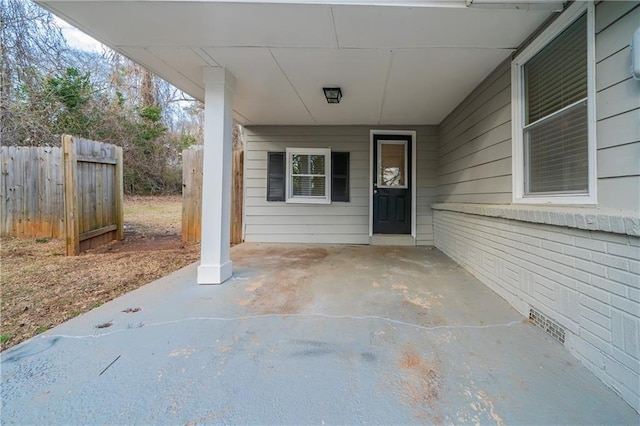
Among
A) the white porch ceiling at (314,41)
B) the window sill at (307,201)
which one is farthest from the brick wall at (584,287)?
the window sill at (307,201)

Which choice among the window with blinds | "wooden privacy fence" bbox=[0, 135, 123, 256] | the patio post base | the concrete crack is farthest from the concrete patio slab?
"wooden privacy fence" bbox=[0, 135, 123, 256]

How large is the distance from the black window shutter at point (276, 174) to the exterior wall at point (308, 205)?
0.10 meters

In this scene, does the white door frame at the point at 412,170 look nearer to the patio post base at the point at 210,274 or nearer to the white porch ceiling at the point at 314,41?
the white porch ceiling at the point at 314,41

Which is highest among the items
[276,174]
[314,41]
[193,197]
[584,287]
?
[314,41]

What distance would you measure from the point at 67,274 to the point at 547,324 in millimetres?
4673

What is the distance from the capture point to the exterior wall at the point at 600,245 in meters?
1.39

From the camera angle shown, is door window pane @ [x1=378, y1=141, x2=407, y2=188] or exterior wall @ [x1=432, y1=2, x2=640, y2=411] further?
door window pane @ [x1=378, y1=141, x2=407, y2=188]

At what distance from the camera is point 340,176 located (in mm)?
5281

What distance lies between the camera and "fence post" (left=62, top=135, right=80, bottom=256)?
398cm

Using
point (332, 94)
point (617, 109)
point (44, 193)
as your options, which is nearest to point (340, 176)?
point (332, 94)

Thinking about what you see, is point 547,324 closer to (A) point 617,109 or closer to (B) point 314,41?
(A) point 617,109

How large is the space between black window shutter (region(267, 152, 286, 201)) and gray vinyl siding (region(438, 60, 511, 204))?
9.48ft

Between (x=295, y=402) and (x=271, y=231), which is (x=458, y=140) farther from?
(x=295, y=402)

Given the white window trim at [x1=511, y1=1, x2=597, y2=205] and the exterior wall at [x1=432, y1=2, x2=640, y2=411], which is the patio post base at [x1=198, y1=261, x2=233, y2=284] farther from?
the white window trim at [x1=511, y1=1, x2=597, y2=205]
